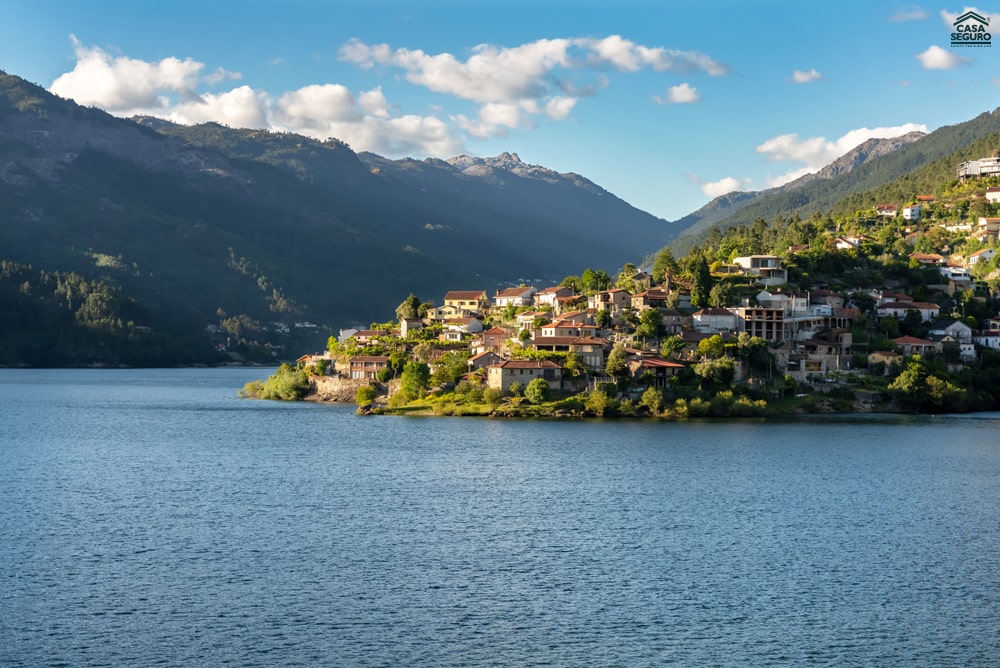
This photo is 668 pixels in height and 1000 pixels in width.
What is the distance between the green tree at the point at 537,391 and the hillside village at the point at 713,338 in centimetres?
19

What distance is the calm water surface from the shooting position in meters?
29.8

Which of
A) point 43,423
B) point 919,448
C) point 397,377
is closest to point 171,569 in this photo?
point 919,448

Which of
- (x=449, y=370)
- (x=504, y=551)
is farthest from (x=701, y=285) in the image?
(x=504, y=551)

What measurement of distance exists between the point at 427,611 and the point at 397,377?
70272 millimetres

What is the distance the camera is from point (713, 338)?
92.9 meters

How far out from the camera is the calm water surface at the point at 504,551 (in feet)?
97.7

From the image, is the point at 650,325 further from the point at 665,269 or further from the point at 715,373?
the point at 665,269

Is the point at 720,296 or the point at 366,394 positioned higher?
the point at 720,296

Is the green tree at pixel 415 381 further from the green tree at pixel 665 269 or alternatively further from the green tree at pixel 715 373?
the green tree at pixel 665 269

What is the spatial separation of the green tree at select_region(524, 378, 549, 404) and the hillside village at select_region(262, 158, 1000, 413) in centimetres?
19

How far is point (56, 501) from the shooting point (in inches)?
1946

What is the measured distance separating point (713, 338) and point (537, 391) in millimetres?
16731

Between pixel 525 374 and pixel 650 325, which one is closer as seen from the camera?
pixel 525 374

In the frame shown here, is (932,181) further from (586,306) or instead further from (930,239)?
(586,306)
